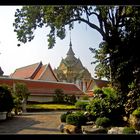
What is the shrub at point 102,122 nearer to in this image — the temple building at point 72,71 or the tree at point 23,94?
the temple building at point 72,71

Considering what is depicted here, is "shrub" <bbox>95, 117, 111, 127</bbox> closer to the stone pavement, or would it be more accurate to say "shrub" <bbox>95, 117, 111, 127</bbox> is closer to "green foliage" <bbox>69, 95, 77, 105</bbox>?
the stone pavement

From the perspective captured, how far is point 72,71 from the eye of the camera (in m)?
3.79

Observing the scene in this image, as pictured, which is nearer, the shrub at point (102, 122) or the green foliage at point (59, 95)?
the green foliage at point (59, 95)

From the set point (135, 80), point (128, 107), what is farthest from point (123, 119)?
point (135, 80)

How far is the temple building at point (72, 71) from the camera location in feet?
11.3

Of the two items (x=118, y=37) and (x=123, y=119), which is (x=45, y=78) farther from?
(x=123, y=119)

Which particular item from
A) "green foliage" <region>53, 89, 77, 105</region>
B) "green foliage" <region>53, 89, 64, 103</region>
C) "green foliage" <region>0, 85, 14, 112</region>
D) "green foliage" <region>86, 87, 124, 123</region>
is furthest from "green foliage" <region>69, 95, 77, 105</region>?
"green foliage" <region>86, 87, 124, 123</region>

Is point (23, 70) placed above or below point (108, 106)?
above

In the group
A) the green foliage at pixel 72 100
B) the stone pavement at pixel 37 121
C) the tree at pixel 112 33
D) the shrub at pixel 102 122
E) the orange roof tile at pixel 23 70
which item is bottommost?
the shrub at pixel 102 122

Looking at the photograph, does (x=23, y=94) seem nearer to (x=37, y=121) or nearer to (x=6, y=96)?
(x=37, y=121)

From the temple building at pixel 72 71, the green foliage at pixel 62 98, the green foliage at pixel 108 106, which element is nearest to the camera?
the green foliage at pixel 62 98

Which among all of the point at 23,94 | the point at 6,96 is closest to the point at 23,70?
the point at 23,94

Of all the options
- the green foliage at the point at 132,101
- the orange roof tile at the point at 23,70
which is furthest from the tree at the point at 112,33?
the orange roof tile at the point at 23,70
